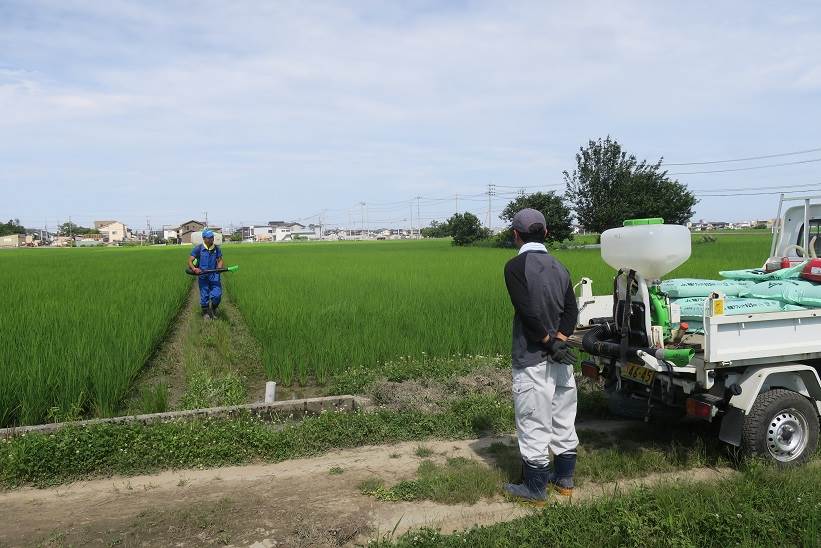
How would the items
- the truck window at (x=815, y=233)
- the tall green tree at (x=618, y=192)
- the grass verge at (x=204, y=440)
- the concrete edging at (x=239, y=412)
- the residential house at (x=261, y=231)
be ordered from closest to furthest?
1. the grass verge at (x=204, y=440)
2. the concrete edging at (x=239, y=412)
3. the truck window at (x=815, y=233)
4. the tall green tree at (x=618, y=192)
5. the residential house at (x=261, y=231)

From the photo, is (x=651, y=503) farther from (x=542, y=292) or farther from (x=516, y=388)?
(x=542, y=292)

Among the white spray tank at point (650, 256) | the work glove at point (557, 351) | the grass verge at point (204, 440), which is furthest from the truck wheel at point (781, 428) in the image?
the grass verge at point (204, 440)

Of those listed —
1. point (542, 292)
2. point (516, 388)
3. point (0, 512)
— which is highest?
point (542, 292)

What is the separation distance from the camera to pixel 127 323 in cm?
763

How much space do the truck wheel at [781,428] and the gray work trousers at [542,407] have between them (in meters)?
1.26

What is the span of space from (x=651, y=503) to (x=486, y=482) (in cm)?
100

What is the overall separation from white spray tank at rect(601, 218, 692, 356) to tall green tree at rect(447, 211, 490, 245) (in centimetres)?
4414

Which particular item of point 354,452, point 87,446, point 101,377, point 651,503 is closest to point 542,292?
point 651,503

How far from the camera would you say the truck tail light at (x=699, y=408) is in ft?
11.7

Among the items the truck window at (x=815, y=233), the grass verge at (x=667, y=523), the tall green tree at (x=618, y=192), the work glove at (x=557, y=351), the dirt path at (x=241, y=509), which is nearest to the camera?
the grass verge at (x=667, y=523)

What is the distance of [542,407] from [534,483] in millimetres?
468

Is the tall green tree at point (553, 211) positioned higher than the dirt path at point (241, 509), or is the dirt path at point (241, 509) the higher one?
the tall green tree at point (553, 211)

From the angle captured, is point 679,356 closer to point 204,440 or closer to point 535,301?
point 535,301

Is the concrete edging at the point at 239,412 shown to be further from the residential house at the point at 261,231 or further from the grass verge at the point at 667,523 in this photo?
the residential house at the point at 261,231
